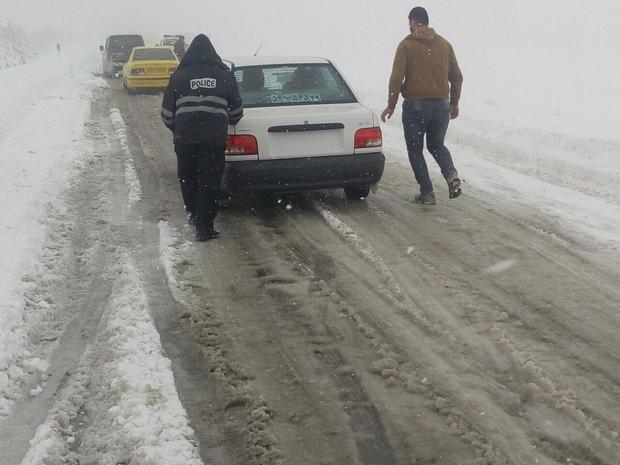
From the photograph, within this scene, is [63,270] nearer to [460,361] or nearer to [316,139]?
[316,139]

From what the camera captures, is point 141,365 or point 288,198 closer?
point 141,365

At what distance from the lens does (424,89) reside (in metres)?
6.53

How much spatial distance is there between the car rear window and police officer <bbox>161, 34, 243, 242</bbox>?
85 cm

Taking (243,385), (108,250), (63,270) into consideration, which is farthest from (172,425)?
(108,250)

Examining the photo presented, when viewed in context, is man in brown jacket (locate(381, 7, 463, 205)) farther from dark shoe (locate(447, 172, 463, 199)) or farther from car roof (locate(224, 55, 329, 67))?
car roof (locate(224, 55, 329, 67))

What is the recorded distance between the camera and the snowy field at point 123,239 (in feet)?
9.62

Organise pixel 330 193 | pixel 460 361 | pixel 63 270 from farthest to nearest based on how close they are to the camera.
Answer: pixel 330 193
pixel 63 270
pixel 460 361

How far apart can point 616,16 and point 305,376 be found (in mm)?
36333

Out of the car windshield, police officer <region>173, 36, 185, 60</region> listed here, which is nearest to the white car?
the car windshield

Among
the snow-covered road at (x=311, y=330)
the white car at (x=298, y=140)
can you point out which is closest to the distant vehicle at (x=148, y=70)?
the snow-covered road at (x=311, y=330)

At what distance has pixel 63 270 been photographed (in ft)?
15.8

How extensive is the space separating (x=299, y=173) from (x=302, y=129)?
43 cm

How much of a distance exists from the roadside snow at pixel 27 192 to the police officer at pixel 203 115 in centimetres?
143

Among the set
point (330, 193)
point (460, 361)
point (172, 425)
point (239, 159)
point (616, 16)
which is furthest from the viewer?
point (616, 16)
